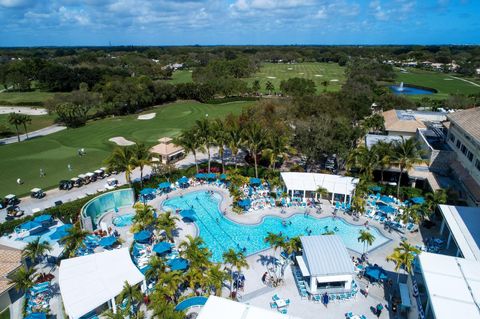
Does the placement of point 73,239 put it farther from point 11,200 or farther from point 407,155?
point 407,155

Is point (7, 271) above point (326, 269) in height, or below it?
below

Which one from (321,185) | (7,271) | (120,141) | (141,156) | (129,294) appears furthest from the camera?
(120,141)

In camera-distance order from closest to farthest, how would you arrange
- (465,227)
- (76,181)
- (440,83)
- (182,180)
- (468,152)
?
1. (465,227)
2. (468,152)
3. (182,180)
4. (76,181)
5. (440,83)

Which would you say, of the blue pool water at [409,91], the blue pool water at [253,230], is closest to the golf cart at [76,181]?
the blue pool water at [253,230]

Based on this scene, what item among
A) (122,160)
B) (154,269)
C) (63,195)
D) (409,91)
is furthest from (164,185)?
(409,91)

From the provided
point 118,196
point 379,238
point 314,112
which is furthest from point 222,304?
point 314,112

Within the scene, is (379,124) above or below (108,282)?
above

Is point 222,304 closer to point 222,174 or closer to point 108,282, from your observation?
point 108,282
